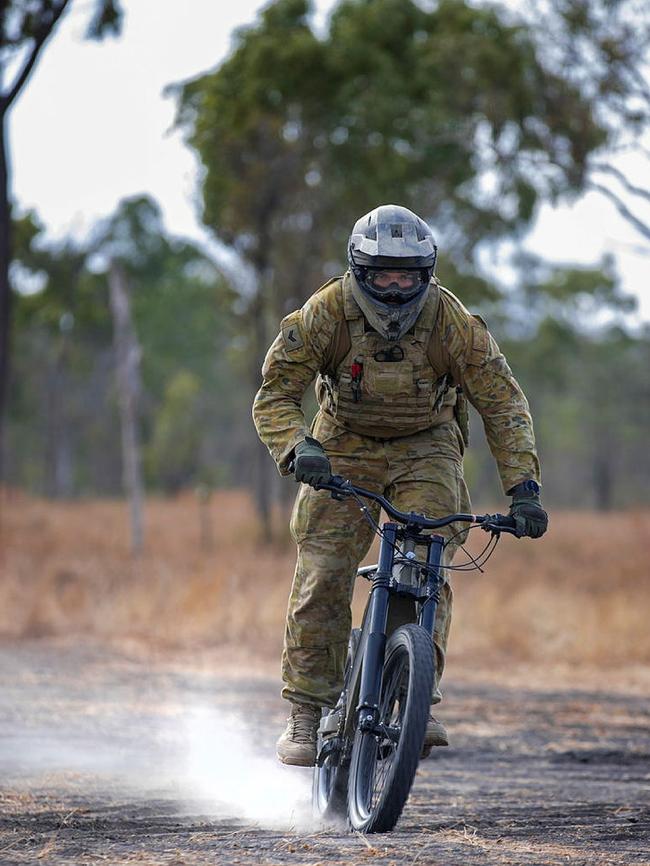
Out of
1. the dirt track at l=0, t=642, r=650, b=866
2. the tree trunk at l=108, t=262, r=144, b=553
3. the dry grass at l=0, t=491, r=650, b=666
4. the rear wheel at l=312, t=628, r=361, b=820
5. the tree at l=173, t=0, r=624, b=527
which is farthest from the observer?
the tree trunk at l=108, t=262, r=144, b=553

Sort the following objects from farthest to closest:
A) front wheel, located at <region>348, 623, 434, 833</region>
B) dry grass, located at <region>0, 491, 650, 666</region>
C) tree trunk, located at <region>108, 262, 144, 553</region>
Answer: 1. tree trunk, located at <region>108, 262, 144, 553</region>
2. dry grass, located at <region>0, 491, 650, 666</region>
3. front wheel, located at <region>348, 623, 434, 833</region>

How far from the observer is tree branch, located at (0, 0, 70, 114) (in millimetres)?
15641

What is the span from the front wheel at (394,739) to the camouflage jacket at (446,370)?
78cm

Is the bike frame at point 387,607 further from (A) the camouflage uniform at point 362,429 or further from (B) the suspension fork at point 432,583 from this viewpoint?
(A) the camouflage uniform at point 362,429

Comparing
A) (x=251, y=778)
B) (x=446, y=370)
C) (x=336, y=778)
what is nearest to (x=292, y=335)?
(x=446, y=370)

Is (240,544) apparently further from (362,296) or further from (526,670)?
(362,296)

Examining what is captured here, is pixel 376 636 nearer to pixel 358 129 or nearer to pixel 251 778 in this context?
pixel 251 778

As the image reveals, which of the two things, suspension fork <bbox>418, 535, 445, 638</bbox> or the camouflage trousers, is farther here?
the camouflage trousers

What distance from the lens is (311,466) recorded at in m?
4.89

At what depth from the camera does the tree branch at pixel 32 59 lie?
51.3 feet

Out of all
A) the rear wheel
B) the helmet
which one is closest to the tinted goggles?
the helmet

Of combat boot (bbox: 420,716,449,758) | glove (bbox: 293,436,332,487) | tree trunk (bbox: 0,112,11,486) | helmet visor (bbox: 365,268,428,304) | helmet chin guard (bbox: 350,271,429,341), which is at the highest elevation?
tree trunk (bbox: 0,112,11,486)

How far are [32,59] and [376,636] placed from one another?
12.4 m

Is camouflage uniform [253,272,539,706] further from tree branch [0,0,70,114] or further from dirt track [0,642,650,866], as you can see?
tree branch [0,0,70,114]
